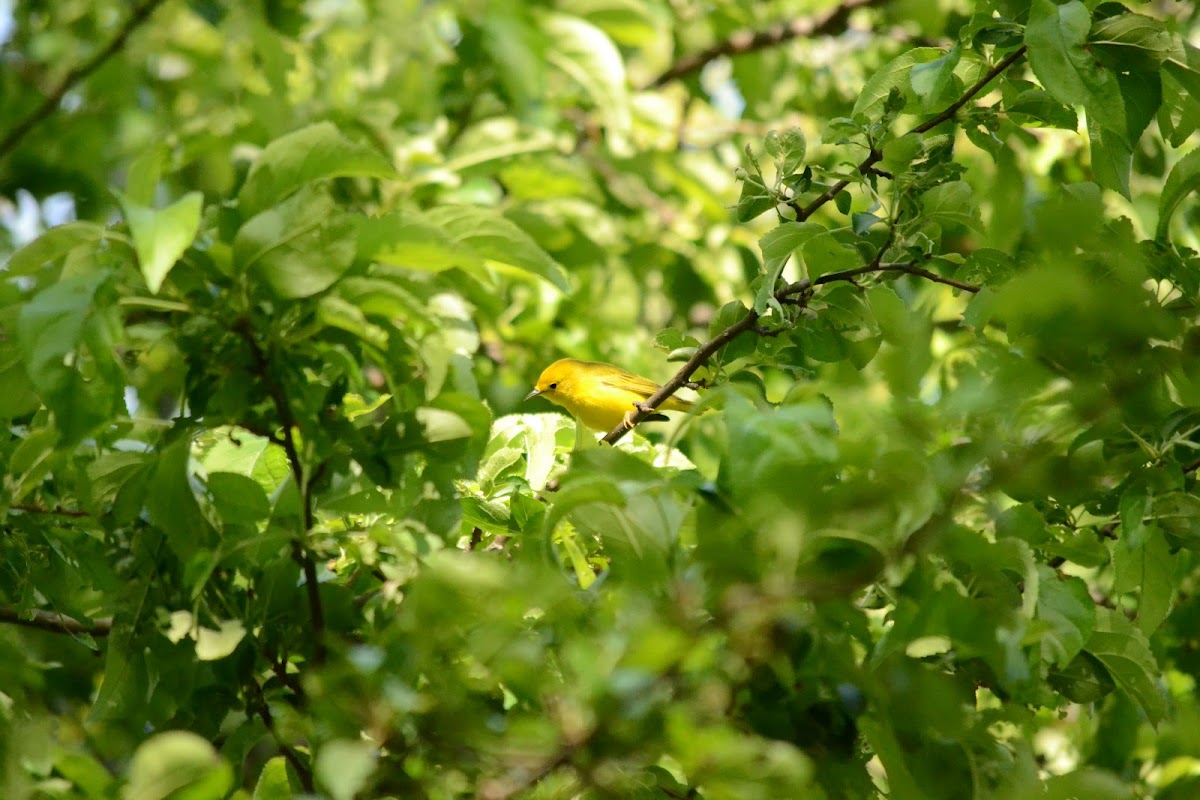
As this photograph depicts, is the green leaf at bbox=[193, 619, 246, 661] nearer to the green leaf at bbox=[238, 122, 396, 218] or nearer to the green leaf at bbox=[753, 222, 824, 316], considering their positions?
the green leaf at bbox=[238, 122, 396, 218]

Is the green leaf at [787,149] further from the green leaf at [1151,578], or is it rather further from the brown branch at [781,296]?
the green leaf at [1151,578]

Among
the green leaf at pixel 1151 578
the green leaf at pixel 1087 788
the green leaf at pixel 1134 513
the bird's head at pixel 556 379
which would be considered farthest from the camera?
the bird's head at pixel 556 379

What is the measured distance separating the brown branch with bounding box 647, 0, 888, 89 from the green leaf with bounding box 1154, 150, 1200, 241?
350cm

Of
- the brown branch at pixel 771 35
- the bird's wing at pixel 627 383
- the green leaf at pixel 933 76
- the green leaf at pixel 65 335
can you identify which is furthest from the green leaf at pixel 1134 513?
the brown branch at pixel 771 35

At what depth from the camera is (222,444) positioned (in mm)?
1732

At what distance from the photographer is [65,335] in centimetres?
115

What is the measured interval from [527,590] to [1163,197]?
1.04 meters

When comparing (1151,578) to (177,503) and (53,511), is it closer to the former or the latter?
(177,503)

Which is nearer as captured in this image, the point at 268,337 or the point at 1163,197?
the point at 268,337

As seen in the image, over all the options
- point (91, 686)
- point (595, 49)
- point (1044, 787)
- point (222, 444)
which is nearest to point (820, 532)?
point (1044, 787)

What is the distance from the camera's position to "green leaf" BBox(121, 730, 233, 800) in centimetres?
99

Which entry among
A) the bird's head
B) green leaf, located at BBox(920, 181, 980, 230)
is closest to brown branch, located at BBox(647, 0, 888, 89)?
the bird's head

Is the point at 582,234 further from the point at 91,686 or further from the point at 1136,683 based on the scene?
the point at 1136,683

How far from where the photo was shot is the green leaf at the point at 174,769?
0.99 m
